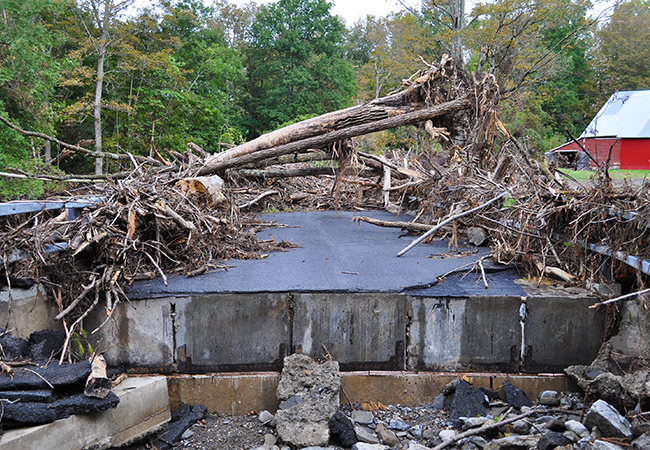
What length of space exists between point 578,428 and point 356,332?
2058 mm

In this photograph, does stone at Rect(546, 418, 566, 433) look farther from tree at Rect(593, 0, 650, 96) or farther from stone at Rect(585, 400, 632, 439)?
tree at Rect(593, 0, 650, 96)

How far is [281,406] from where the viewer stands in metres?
4.03

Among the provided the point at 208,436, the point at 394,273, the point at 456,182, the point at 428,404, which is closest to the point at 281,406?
the point at 208,436

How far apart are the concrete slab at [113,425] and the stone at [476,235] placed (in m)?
4.79

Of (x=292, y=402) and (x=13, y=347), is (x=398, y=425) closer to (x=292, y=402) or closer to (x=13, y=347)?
(x=292, y=402)

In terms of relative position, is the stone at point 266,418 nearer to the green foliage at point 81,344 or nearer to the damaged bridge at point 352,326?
the damaged bridge at point 352,326

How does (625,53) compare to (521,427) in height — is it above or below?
above

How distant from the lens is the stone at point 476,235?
6652mm

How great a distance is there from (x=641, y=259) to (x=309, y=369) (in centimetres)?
326

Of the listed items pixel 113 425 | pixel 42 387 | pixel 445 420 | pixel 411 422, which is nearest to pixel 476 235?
pixel 445 420

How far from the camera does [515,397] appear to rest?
14.1 ft

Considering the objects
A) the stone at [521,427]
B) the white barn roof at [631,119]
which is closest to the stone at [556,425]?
the stone at [521,427]

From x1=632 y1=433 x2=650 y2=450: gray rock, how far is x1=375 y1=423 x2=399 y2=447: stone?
1.78 metres

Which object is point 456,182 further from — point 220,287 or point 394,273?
point 220,287
